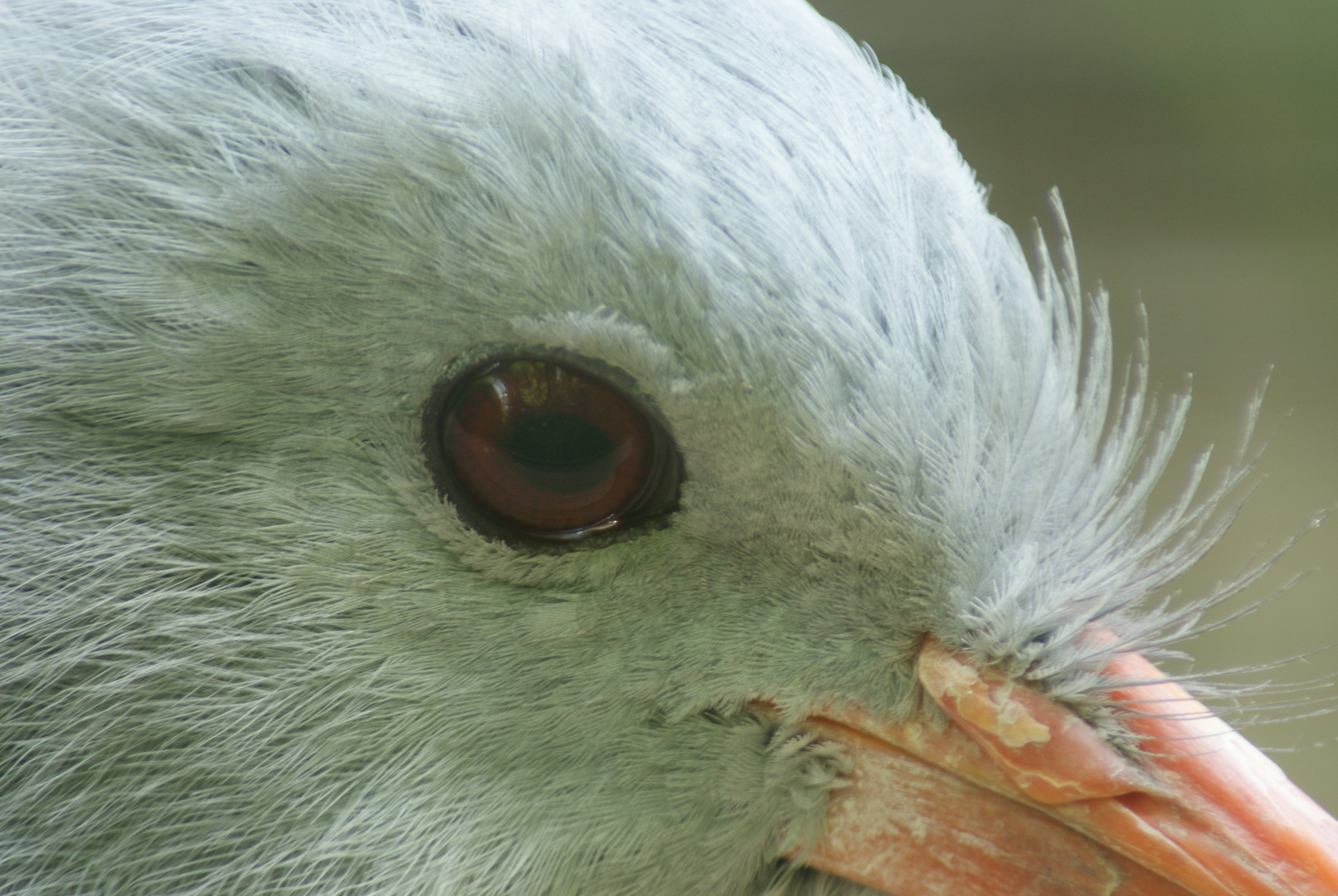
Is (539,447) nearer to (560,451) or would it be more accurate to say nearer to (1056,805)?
(560,451)

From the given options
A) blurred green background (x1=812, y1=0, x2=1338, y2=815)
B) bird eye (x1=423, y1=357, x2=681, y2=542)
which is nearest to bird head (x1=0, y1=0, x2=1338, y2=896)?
bird eye (x1=423, y1=357, x2=681, y2=542)

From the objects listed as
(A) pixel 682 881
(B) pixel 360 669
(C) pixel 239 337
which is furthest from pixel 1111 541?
(C) pixel 239 337

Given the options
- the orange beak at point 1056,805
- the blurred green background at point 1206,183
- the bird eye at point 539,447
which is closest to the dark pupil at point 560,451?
the bird eye at point 539,447

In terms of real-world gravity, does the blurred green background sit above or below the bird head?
above

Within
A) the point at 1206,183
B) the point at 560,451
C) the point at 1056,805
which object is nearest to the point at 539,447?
the point at 560,451

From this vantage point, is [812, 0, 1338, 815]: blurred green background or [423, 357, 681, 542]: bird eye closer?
[423, 357, 681, 542]: bird eye

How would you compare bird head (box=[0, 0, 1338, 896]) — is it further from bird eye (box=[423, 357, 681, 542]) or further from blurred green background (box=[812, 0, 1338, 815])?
blurred green background (box=[812, 0, 1338, 815])
